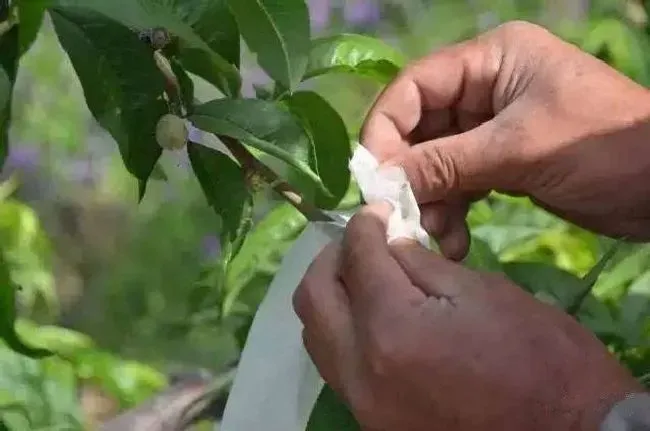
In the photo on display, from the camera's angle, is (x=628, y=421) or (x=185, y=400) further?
(x=185, y=400)

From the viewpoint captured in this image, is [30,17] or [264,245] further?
[264,245]

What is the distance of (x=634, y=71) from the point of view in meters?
0.88

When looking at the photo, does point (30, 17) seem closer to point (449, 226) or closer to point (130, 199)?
point (449, 226)

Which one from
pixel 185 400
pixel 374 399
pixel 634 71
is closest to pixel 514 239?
pixel 634 71

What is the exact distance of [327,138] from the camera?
21.0 inches

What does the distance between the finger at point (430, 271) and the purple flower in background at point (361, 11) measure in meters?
0.89

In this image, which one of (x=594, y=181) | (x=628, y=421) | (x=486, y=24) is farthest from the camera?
(x=486, y=24)

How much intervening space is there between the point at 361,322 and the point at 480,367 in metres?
0.07

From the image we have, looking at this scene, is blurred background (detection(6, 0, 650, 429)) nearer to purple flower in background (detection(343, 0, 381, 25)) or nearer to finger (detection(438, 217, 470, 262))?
purple flower in background (detection(343, 0, 381, 25))

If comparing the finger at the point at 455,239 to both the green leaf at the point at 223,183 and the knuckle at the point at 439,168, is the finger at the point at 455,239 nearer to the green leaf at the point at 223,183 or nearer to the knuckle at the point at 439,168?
the knuckle at the point at 439,168

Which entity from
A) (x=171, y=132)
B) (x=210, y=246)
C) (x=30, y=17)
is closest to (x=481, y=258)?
(x=171, y=132)

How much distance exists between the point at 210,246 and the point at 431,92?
774 mm

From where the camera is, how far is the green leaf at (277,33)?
16.3 inches

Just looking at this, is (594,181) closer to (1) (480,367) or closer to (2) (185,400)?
(1) (480,367)
